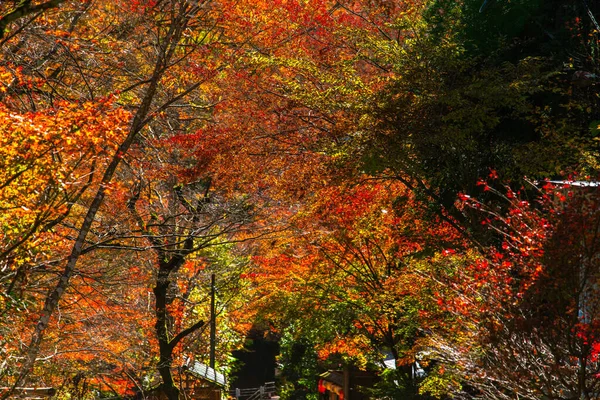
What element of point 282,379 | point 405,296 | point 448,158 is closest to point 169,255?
point 405,296

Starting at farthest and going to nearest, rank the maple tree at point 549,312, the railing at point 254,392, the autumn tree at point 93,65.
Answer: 1. the railing at point 254,392
2. the autumn tree at point 93,65
3. the maple tree at point 549,312

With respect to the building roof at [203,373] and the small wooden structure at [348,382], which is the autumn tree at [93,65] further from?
the small wooden structure at [348,382]

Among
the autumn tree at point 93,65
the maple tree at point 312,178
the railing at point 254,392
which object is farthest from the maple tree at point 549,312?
the railing at point 254,392

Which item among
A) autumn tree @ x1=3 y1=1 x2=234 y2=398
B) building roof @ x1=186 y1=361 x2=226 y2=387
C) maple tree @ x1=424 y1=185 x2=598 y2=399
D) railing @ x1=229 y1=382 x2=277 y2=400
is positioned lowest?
maple tree @ x1=424 y1=185 x2=598 y2=399

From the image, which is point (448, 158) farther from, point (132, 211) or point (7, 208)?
point (7, 208)

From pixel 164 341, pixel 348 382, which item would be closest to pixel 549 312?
pixel 164 341

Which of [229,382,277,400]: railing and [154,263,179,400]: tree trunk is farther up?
[229,382,277,400]: railing

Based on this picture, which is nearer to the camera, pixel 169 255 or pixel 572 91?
pixel 572 91

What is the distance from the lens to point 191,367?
73.6ft

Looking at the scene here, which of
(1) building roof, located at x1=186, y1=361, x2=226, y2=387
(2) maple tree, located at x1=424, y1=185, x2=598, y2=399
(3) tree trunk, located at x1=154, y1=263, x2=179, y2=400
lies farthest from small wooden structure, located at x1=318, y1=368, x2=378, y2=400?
(2) maple tree, located at x1=424, y1=185, x2=598, y2=399

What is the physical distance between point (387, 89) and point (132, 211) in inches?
245

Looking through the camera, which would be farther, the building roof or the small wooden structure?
the small wooden structure

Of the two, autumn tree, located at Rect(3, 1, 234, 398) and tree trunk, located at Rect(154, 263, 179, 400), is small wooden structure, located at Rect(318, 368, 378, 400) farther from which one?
autumn tree, located at Rect(3, 1, 234, 398)

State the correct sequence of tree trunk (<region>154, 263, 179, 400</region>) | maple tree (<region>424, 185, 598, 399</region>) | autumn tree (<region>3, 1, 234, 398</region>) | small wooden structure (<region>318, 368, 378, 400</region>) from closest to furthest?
maple tree (<region>424, 185, 598, 399</region>) < autumn tree (<region>3, 1, 234, 398</region>) < tree trunk (<region>154, 263, 179, 400</region>) < small wooden structure (<region>318, 368, 378, 400</region>)
